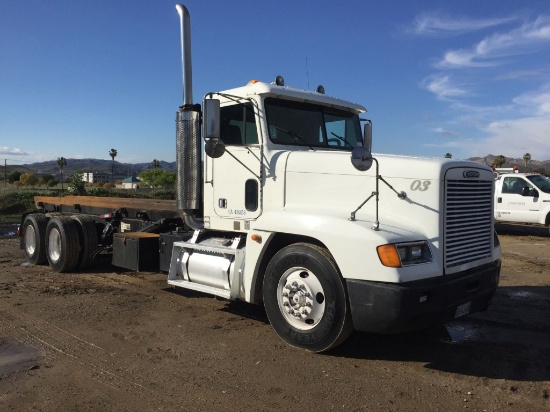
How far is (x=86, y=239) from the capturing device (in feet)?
30.3

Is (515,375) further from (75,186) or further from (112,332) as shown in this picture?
(75,186)

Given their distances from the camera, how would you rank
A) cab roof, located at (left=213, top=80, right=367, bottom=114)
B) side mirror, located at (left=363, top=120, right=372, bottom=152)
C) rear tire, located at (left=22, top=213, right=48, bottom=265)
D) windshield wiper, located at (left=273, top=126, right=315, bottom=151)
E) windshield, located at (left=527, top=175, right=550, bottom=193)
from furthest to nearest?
1. windshield, located at (left=527, top=175, right=550, bottom=193)
2. rear tire, located at (left=22, top=213, right=48, bottom=265)
3. side mirror, located at (left=363, top=120, right=372, bottom=152)
4. windshield wiper, located at (left=273, top=126, right=315, bottom=151)
5. cab roof, located at (left=213, top=80, right=367, bottom=114)

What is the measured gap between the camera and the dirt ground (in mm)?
3975

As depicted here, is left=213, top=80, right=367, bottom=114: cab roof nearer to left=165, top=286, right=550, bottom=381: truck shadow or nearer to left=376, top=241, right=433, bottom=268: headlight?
left=376, top=241, right=433, bottom=268: headlight

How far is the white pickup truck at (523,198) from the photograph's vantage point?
15539 mm

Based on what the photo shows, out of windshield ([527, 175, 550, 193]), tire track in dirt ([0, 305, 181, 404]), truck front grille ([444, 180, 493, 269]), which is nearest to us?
tire track in dirt ([0, 305, 181, 404])

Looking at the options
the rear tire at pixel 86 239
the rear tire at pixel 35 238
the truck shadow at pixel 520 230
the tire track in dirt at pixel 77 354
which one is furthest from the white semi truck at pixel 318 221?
the truck shadow at pixel 520 230

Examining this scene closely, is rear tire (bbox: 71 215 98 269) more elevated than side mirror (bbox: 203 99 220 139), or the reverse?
side mirror (bbox: 203 99 220 139)

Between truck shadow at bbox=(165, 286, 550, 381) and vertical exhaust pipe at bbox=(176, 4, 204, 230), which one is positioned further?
vertical exhaust pipe at bbox=(176, 4, 204, 230)

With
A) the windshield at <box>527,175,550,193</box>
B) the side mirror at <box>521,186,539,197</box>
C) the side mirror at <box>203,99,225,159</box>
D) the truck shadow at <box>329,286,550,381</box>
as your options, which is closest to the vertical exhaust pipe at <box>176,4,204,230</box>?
the side mirror at <box>203,99,225,159</box>

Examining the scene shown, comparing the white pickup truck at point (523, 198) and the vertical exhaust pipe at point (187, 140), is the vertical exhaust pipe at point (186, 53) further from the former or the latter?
the white pickup truck at point (523, 198)

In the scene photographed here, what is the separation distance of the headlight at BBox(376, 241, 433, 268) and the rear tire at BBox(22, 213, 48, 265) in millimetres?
7986

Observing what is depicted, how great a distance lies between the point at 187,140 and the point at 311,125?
165 cm

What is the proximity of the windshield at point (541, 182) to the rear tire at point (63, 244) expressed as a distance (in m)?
13.7
